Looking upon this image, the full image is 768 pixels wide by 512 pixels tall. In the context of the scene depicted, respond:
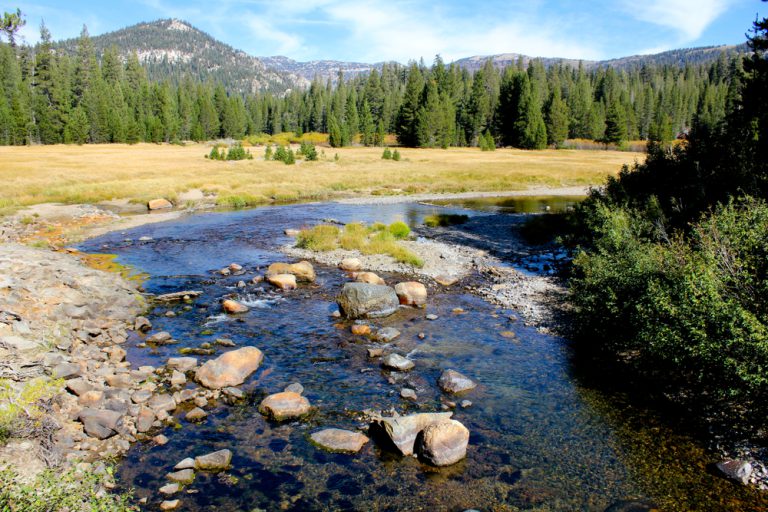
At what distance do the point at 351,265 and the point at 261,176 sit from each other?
36.8 meters

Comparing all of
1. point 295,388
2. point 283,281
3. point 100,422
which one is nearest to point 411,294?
point 283,281

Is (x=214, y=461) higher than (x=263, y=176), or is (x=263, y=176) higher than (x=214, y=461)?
(x=263, y=176)

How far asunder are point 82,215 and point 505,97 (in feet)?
324

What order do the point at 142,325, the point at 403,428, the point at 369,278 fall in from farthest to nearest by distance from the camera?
1. the point at 369,278
2. the point at 142,325
3. the point at 403,428

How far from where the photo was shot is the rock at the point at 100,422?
1074cm

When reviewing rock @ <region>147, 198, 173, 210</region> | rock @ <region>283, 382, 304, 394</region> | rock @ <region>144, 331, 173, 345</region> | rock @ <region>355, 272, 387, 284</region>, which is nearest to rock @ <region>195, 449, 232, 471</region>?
rock @ <region>283, 382, 304, 394</region>

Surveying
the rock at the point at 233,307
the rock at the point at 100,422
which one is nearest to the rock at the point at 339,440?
the rock at the point at 100,422

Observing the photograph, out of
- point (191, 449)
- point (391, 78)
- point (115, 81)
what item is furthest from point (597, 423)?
point (391, 78)

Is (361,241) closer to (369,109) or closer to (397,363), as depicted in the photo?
(397,363)

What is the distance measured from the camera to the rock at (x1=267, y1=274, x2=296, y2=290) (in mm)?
22000

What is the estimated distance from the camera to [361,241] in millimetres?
29469

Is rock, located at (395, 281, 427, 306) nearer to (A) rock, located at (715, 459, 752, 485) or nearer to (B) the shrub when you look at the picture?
(A) rock, located at (715, 459, 752, 485)

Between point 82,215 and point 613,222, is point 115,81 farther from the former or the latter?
point 613,222

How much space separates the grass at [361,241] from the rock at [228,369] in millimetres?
13198
